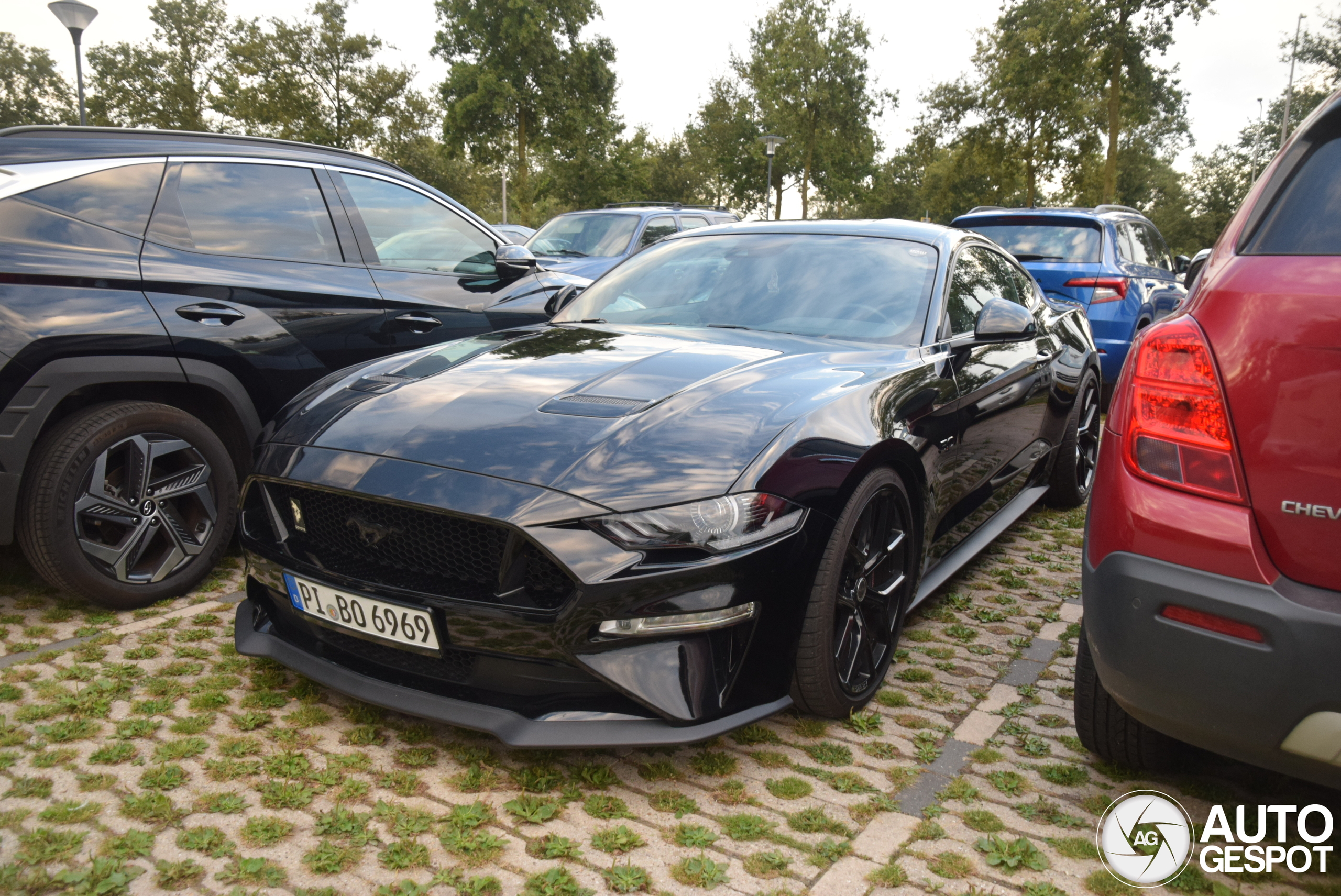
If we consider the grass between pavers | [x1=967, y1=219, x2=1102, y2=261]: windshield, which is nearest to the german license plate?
the grass between pavers

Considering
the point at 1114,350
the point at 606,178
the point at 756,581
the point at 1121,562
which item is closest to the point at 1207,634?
the point at 1121,562

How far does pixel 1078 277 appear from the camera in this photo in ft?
26.6

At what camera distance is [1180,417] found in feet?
6.61

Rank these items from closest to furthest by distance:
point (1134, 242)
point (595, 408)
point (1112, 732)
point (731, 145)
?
1. point (1112, 732)
2. point (595, 408)
3. point (1134, 242)
4. point (731, 145)

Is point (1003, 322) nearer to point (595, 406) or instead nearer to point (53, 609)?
point (595, 406)

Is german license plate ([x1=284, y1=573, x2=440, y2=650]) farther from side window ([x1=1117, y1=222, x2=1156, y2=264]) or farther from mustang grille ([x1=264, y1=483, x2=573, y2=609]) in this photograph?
side window ([x1=1117, y1=222, x2=1156, y2=264])

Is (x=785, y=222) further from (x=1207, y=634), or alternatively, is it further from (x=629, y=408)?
(x=1207, y=634)

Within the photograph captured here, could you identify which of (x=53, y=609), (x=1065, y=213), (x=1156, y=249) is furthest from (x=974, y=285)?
(x=1156, y=249)

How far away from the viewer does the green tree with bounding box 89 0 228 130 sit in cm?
3881

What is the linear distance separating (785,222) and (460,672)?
2590 millimetres

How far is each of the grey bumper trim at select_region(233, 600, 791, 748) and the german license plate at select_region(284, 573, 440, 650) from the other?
0.14m

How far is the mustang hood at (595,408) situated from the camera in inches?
95.0

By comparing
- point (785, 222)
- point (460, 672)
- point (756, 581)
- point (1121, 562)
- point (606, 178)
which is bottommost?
point (460, 672)

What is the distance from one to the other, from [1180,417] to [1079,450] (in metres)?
3.85
